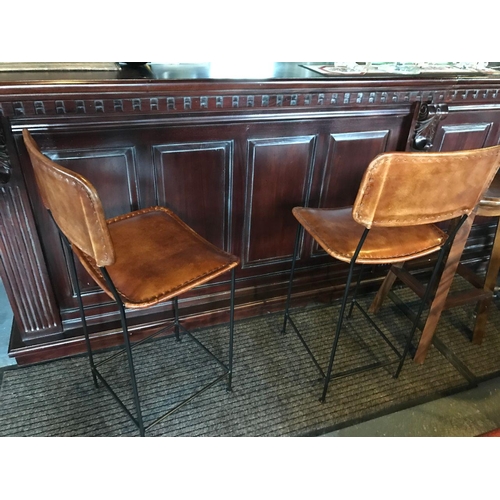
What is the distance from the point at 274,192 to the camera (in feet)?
5.34

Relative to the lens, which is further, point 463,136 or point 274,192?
point 463,136

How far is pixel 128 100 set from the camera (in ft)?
4.08

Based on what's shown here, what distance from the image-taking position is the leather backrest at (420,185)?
990 mm

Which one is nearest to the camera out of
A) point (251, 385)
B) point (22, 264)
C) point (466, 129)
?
point (22, 264)

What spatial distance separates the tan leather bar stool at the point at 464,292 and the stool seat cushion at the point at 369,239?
9.8 inches

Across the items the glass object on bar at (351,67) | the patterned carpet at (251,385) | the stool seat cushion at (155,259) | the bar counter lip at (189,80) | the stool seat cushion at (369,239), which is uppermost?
the glass object on bar at (351,67)

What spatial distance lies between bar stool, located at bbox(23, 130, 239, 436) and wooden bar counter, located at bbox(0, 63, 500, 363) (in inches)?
7.2

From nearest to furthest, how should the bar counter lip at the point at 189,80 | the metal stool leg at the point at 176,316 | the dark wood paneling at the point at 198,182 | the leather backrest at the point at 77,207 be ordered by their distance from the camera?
1. the leather backrest at the point at 77,207
2. the bar counter lip at the point at 189,80
3. the dark wood paneling at the point at 198,182
4. the metal stool leg at the point at 176,316

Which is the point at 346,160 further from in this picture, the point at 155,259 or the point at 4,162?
the point at 4,162

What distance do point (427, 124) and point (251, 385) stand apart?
1.22 metres

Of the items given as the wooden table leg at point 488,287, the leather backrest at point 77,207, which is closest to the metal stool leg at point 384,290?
the wooden table leg at point 488,287

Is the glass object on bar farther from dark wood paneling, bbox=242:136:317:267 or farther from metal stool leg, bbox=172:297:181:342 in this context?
metal stool leg, bbox=172:297:181:342

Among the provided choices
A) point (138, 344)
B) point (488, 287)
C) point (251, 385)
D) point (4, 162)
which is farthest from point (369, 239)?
point (4, 162)

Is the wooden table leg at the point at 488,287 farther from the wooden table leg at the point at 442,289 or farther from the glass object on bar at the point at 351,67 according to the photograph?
the glass object on bar at the point at 351,67
